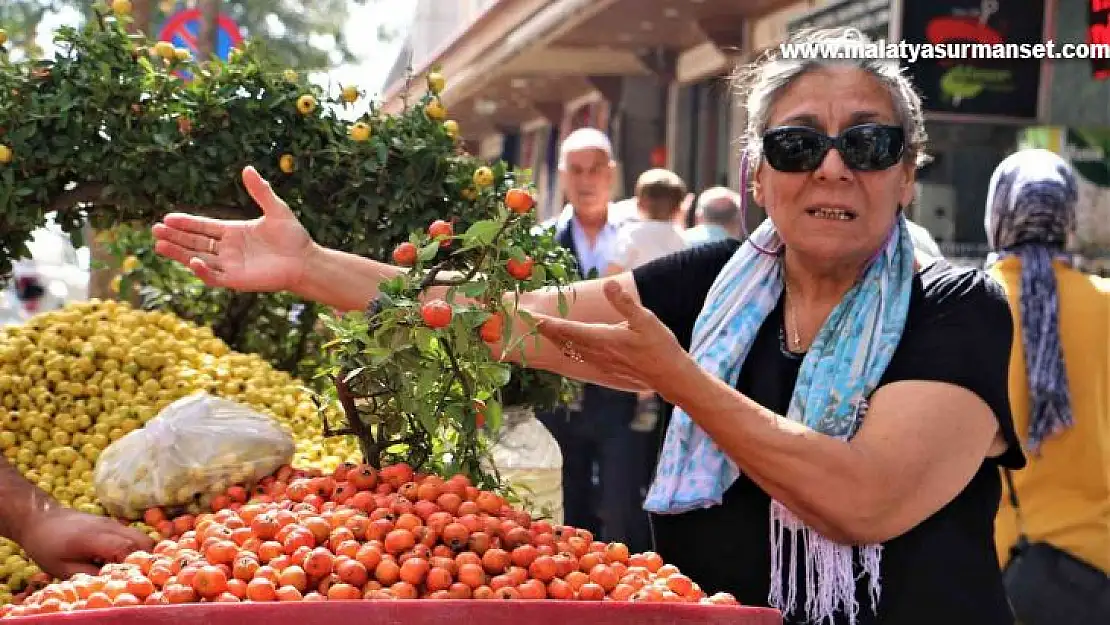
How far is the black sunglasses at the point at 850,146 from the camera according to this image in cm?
238

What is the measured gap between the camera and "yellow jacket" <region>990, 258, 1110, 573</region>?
386 centimetres

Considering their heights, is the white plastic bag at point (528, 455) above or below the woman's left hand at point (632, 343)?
below

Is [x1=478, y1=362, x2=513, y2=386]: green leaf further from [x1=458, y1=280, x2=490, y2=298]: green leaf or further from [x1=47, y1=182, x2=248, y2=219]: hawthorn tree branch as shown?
[x1=47, y1=182, x2=248, y2=219]: hawthorn tree branch

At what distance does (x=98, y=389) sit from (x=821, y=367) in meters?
2.33

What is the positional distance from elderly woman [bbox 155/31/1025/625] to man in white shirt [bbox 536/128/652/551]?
13.0ft

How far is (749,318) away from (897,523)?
50 centimetres

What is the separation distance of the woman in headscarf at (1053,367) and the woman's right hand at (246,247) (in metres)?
2.36

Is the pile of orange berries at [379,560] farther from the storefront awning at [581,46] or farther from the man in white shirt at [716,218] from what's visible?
the storefront awning at [581,46]

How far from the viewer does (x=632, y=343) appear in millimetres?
2113

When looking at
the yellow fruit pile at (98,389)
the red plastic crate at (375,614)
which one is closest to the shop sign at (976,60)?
the yellow fruit pile at (98,389)

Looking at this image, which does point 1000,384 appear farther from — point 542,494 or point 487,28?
point 487,28

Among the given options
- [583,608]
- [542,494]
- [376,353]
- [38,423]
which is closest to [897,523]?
[583,608]

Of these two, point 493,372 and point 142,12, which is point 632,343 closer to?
point 493,372

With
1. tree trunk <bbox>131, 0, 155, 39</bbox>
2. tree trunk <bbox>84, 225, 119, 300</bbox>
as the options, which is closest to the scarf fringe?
tree trunk <bbox>84, 225, 119, 300</bbox>
